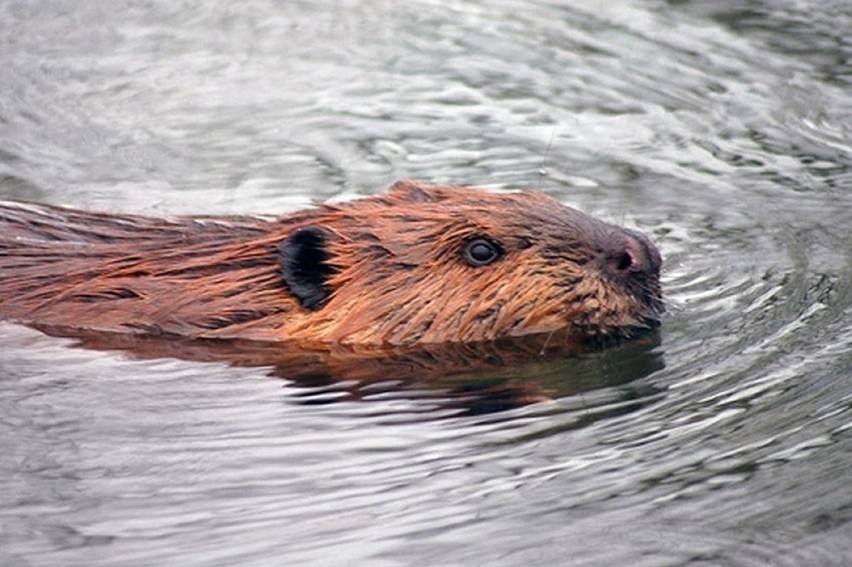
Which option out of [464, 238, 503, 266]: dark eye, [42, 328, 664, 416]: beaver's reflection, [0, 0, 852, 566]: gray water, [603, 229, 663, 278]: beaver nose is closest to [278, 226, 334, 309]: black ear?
[42, 328, 664, 416]: beaver's reflection

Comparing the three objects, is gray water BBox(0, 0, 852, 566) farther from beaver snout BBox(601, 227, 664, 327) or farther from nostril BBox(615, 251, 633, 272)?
nostril BBox(615, 251, 633, 272)

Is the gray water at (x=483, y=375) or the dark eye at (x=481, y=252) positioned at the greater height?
the dark eye at (x=481, y=252)

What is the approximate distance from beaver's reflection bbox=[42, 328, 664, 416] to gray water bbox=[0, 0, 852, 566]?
0.07ft

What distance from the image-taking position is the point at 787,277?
6883 millimetres

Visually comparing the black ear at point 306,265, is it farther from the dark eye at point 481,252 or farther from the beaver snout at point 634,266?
the beaver snout at point 634,266

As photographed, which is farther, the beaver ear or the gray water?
the beaver ear

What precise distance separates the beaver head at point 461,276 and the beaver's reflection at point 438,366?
2.6 inches

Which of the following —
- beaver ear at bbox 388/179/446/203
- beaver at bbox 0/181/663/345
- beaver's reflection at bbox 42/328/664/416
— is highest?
beaver ear at bbox 388/179/446/203

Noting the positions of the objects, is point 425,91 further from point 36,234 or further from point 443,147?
point 36,234

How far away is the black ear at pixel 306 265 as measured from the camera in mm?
6055

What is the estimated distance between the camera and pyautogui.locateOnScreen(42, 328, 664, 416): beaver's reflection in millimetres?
5766

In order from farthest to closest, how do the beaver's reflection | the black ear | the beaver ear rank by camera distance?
the beaver ear < the black ear < the beaver's reflection

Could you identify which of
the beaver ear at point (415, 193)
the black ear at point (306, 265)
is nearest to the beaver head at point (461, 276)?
the black ear at point (306, 265)

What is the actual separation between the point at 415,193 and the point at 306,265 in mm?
488
